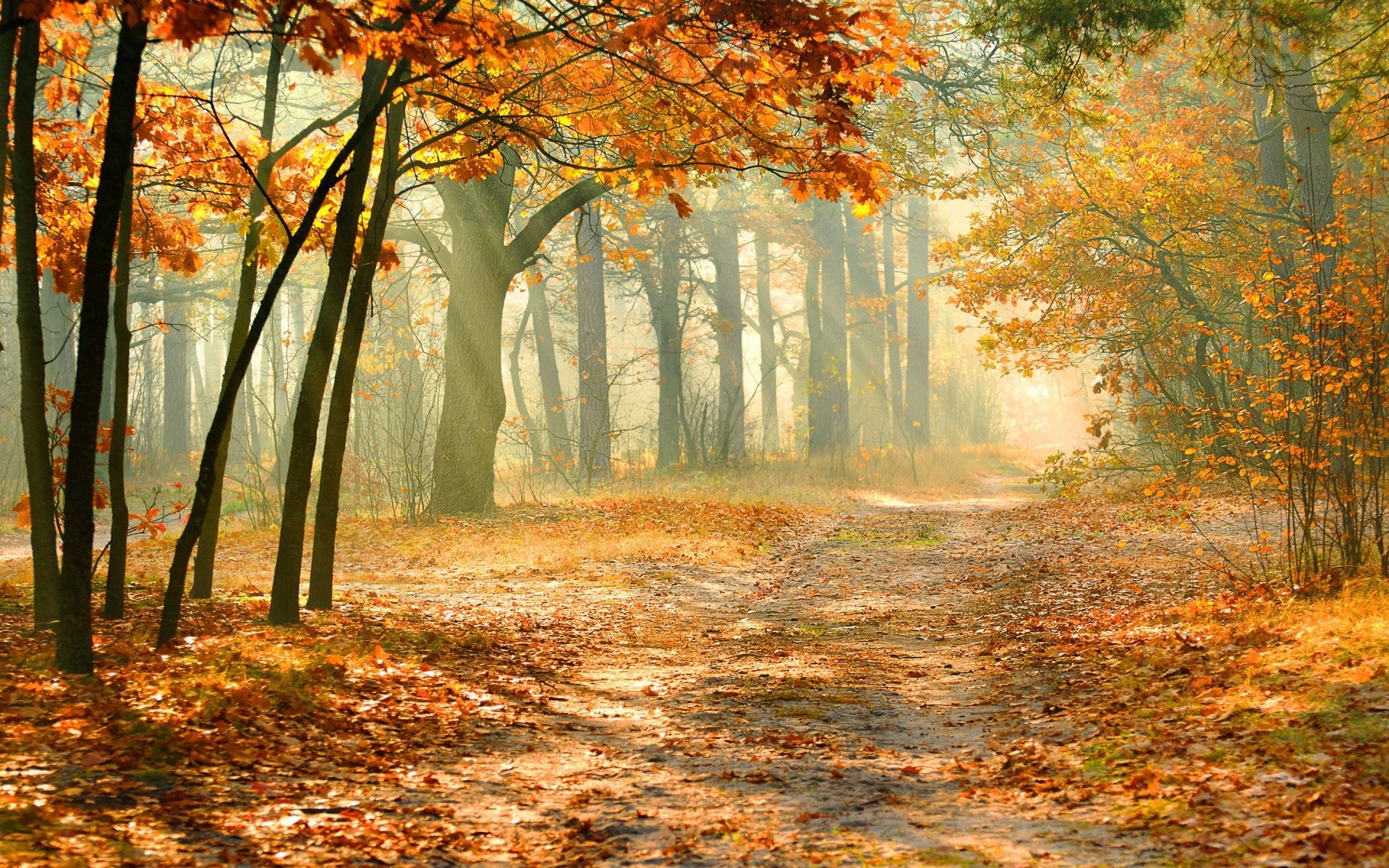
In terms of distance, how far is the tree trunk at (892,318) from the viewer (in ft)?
110

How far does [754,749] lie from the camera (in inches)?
195

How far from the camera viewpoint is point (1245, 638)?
585 cm

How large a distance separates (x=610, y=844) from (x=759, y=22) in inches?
172

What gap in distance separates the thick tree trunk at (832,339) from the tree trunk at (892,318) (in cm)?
198

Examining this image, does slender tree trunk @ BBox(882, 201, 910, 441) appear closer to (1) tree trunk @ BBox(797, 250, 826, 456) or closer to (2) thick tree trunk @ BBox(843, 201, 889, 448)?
(2) thick tree trunk @ BBox(843, 201, 889, 448)

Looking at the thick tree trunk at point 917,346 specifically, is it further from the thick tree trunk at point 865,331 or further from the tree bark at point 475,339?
the tree bark at point 475,339

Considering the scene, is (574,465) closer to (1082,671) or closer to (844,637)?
(844,637)

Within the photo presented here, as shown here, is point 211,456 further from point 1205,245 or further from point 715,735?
point 1205,245

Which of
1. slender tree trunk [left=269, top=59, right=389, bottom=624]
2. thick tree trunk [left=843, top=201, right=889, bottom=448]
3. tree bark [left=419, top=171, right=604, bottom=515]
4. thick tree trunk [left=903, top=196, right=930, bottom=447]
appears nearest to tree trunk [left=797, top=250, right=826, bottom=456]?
thick tree trunk [left=843, top=201, right=889, bottom=448]

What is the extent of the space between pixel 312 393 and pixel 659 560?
18.6 feet

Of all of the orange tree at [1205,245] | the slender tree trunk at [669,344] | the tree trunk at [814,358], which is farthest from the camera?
the tree trunk at [814,358]

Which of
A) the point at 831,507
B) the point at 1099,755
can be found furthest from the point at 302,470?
the point at 831,507

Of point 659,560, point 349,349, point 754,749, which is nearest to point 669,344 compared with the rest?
point 659,560

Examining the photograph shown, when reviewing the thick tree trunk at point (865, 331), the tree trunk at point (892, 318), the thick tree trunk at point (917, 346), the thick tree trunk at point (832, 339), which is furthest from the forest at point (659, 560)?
the tree trunk at point (892, 318)
